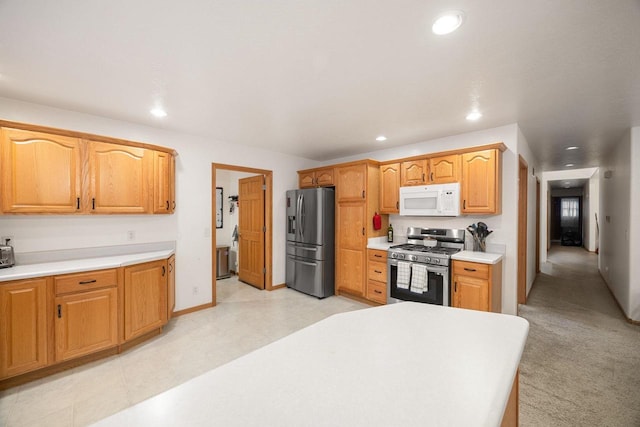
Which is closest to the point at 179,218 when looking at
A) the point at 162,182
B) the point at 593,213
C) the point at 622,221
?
the point at 162,182

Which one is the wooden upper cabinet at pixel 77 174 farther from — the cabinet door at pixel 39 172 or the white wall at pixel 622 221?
the white wall at pixel 622 221

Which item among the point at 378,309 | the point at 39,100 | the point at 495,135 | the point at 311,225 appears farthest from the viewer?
the point at 311,225

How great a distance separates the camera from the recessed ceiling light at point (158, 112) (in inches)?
110

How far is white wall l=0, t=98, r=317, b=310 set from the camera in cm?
262

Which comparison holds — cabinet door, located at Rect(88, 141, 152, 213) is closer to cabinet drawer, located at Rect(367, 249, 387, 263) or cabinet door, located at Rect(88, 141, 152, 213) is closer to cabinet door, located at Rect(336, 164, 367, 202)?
cabinet door, located at Rect(336, 164, 367, 202)

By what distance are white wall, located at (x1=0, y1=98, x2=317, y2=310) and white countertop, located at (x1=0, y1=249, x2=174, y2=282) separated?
0.28 metres

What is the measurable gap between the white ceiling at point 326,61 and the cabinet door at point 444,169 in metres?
0.48

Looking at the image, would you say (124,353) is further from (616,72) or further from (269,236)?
(616,72)

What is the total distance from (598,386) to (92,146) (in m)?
4.97

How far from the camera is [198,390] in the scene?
0.76 metres

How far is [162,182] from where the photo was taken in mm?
3180

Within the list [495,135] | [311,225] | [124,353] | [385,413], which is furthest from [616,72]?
[124,353]

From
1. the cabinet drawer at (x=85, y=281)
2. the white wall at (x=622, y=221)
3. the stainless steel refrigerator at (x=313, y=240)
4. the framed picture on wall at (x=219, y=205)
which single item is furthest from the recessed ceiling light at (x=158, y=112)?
the white wall at (x=622, y=221)

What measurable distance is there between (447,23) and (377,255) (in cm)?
290
